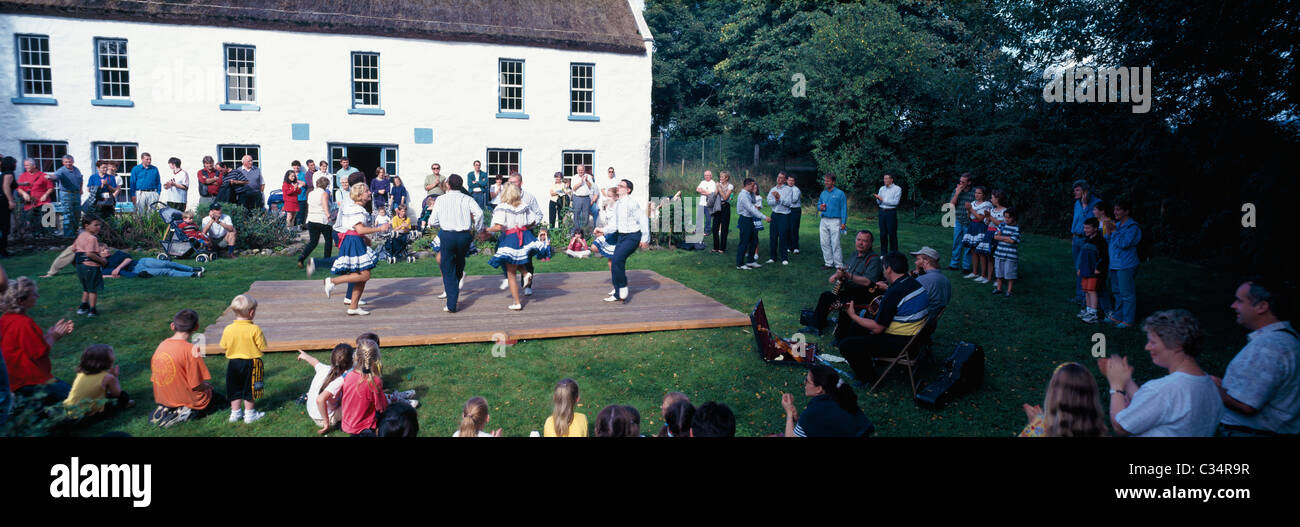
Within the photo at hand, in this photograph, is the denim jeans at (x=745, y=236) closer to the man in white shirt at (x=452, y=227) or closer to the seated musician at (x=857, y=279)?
the seated musician at (x=857, y=279)

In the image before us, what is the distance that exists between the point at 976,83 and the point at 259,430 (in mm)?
25992

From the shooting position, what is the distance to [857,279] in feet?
31.0

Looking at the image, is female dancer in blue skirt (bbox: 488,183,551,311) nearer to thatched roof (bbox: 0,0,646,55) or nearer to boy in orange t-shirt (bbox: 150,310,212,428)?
boy in orange t-shirt (bbox: 150,310,212,428)

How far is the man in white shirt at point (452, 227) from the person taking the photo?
10.2 meters

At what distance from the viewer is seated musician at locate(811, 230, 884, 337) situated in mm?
9516

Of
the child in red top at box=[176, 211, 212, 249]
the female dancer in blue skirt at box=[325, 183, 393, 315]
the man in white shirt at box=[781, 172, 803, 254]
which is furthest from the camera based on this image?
the man in white shirt at box=[781, 172, 803, 254]

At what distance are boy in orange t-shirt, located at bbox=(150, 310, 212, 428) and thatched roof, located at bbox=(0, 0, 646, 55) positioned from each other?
17.0 meters

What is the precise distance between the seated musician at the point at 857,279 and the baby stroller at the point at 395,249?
913 cm

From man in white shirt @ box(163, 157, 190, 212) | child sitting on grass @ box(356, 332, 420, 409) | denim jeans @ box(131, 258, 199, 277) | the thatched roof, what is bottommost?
child sitting on grass @ box(356, 332, 420, 409)

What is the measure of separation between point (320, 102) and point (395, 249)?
820cm

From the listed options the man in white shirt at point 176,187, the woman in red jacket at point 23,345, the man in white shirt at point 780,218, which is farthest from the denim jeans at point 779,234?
the man in white shirt at point 176,187

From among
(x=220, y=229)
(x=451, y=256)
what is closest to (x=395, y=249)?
(x=220, y=229)

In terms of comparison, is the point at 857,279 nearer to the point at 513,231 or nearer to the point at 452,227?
the point at 513,231

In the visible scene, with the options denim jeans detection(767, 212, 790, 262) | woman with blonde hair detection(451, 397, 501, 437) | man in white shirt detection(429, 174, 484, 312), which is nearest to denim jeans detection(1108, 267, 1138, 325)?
denim jeans detection(767, 212, 790, 262)
